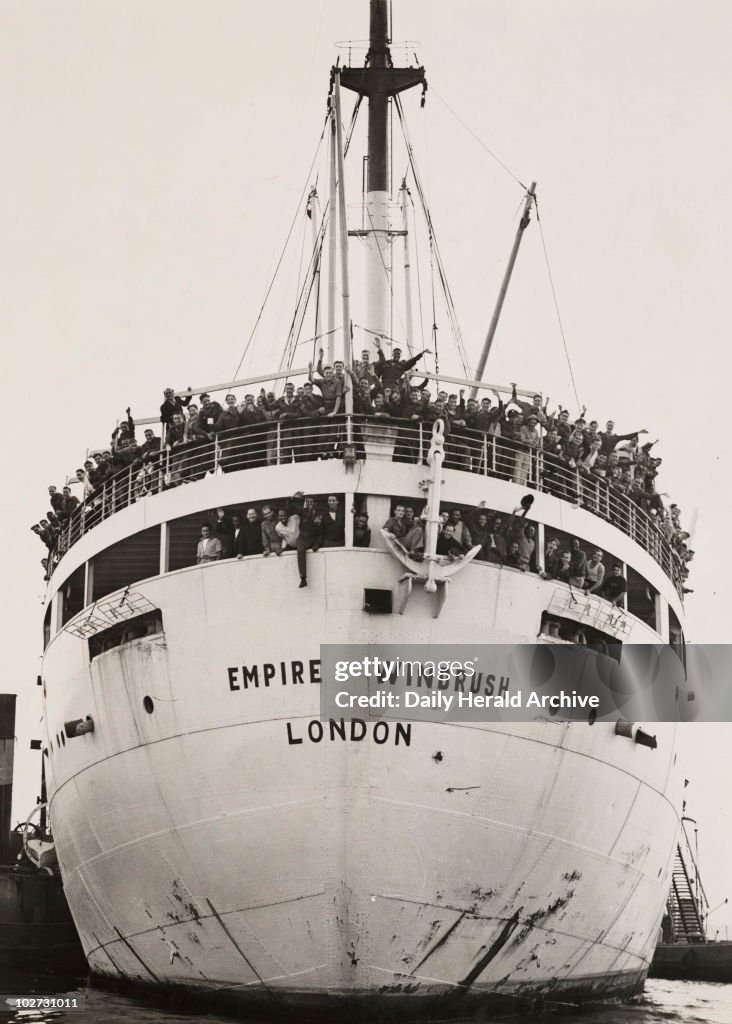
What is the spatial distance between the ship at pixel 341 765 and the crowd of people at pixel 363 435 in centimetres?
11

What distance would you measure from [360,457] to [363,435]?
477 mm

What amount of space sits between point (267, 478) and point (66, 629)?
16.7 ft

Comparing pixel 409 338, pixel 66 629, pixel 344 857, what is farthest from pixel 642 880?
pixel 409 338

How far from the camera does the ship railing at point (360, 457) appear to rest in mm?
21766

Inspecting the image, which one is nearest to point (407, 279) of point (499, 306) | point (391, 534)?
point (499, 306)

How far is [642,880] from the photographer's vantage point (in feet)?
77.4

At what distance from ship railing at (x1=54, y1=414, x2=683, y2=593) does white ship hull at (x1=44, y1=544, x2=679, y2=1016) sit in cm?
189

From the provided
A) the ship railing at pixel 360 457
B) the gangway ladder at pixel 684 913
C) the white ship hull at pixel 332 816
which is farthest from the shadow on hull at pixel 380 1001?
the gangway ladder at pixel 684 913

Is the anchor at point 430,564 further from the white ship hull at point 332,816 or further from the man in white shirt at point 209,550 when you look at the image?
the man in white shirt at point 209,550

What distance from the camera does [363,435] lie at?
2180 cm

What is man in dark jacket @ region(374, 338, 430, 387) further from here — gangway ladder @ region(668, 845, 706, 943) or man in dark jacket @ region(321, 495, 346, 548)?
gangway ladder @ region(668, 845, 706, 943)

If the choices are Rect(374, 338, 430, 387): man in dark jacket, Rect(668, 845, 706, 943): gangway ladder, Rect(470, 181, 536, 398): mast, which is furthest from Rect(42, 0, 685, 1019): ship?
Rect(668, 845, 706, 943): gangway ladder

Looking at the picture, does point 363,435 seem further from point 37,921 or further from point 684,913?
point 684,913

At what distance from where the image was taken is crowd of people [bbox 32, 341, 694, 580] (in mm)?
22141
